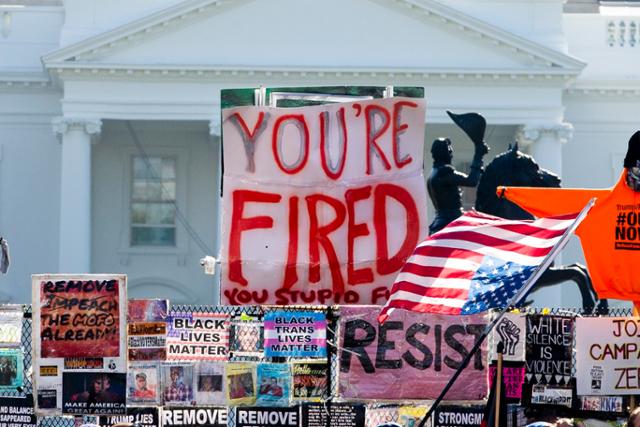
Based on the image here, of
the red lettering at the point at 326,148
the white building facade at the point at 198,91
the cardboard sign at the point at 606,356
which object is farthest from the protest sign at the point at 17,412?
the white building facade at the point at 198,91

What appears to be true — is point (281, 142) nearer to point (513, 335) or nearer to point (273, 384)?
point (273, 384)

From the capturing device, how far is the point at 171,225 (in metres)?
42.2

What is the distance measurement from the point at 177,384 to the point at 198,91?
28827mm

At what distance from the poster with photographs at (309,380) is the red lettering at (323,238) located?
18.6 inches

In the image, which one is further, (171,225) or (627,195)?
(171,225)

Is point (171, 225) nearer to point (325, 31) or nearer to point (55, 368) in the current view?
point (325, 31)

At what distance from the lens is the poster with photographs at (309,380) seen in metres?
10.9

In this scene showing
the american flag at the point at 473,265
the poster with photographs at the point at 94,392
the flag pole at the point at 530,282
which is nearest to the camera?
the flag pole at the point at 530,282

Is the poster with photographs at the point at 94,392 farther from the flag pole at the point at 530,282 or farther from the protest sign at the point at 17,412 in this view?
the flag pole at the point at 530,282

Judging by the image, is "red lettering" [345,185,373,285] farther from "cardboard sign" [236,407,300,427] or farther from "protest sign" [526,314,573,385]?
"protest sign" [526,314,573,385]

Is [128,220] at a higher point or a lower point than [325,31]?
lower

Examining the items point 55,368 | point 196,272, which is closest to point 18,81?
point 196,272

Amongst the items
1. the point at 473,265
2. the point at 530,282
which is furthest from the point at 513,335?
the point at 530,282

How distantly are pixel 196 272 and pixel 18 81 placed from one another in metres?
5.85
